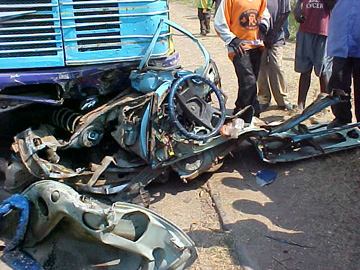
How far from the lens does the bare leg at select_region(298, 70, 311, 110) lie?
652 centimetres

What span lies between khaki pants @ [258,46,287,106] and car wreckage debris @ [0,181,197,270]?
378 cm

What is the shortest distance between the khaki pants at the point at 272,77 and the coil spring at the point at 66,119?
125 inches

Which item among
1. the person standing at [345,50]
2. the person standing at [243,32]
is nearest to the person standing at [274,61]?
the person standing at [243,32]

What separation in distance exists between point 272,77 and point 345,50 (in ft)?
5.90

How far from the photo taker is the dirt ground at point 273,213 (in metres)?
3.64

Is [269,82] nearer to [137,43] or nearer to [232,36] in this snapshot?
[232,36]

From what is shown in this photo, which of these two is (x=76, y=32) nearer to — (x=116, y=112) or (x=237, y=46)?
(x=116, y=112)

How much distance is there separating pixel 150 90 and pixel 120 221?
1.42m

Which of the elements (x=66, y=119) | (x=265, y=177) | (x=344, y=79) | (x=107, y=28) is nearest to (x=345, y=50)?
(x=344, y=79)

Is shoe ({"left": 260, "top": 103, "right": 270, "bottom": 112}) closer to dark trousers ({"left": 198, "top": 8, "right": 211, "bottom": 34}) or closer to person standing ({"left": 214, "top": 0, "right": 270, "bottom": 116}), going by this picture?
person standing ({"left": 214, "top": 0, "right": 270, "bottom": 116})

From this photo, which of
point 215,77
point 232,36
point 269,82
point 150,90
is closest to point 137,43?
point 150,90

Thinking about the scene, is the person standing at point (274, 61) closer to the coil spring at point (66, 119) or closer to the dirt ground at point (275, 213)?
the dirt ground at point (275, 213)

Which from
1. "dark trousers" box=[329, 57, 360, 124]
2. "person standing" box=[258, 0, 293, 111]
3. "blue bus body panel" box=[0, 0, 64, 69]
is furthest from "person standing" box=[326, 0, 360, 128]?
"blue bus body panel" box=[0, 0, 64, 69]

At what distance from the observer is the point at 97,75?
14.7ft
